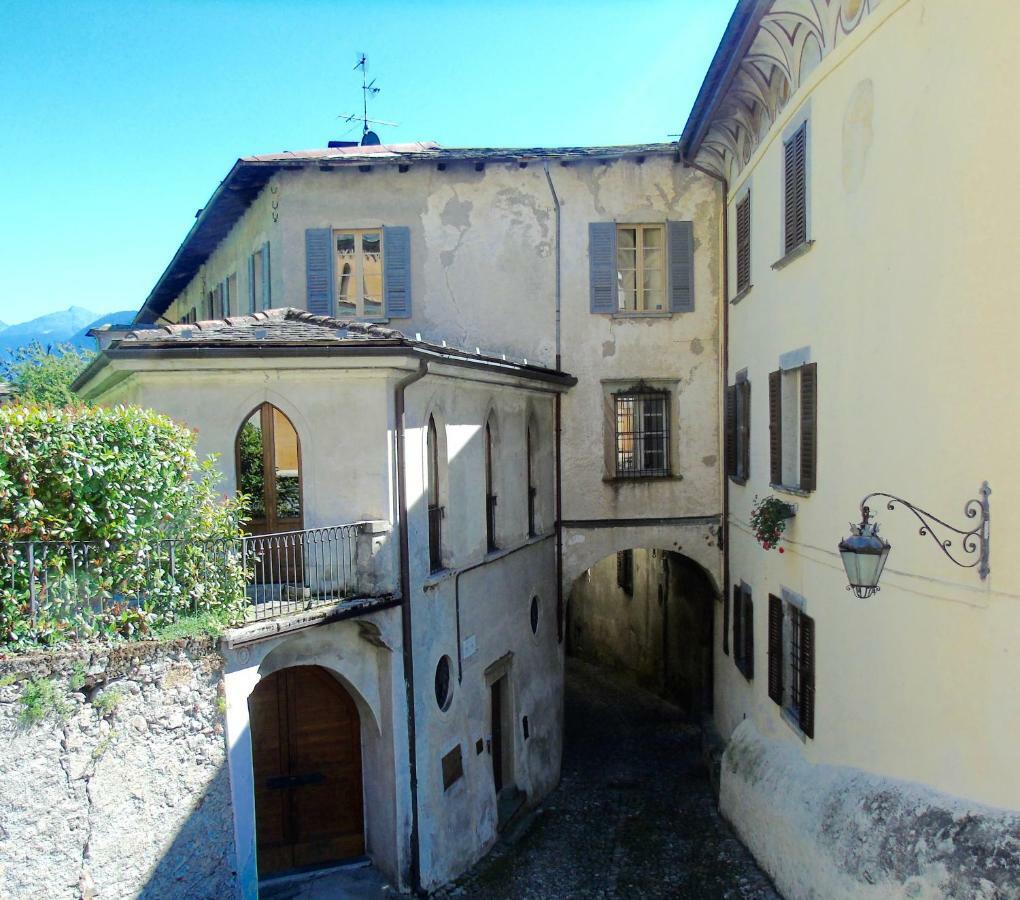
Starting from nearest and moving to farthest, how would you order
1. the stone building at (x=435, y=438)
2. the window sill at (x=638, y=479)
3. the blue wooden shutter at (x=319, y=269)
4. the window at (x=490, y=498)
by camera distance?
1. the stone building at (x=435, y=438)
2. the window at (x=490, y=498)
3. the blue wooden shutter at (x=319, y=269)
4. the window sill at (x=638, y=479)

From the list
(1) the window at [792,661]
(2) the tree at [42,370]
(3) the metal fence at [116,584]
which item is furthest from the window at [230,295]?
(1) the window at [792,661]

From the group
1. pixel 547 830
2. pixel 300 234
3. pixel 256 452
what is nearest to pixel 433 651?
pixel 256 452

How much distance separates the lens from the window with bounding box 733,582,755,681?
12617 mm

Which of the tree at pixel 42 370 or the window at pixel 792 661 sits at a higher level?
the tree at pixel 42 370

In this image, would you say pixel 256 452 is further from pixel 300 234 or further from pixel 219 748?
pixel 300 234

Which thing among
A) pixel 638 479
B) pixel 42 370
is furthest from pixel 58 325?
pixel 638 479

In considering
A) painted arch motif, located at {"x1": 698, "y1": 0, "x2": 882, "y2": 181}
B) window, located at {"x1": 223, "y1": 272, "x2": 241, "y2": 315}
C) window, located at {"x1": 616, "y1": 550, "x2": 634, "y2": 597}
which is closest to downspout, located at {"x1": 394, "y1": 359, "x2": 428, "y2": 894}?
painted arch motif, located at {"x1": 698, "y1": 0, "x2": 882, "y2": 181}

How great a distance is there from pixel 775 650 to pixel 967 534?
5.15 metres

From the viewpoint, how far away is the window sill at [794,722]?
988cm

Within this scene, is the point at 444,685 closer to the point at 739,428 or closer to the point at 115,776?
the point at 115,776

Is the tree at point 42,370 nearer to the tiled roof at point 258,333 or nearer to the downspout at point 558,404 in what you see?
the downspout at point 558,404

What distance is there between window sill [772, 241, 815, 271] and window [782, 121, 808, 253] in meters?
0.05

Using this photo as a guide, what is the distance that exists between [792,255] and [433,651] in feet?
21.5

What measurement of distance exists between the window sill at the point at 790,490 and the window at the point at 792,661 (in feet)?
4.55
